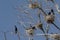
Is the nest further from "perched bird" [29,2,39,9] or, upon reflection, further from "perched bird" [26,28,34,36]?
"perched bird" [29,2,39,9]

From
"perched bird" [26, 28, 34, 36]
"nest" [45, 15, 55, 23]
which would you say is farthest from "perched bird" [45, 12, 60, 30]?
"perched bird" [26, 28, 34, 36]

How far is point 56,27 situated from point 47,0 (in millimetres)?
491

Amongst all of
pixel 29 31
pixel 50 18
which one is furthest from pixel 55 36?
pixel 29 31

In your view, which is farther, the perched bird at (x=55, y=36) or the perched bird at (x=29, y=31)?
the perched bird at (x=29, y=31)

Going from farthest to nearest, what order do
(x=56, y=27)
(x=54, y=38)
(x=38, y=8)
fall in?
(x=38, y=8), (x=56, y=27), (x=54, y=38)

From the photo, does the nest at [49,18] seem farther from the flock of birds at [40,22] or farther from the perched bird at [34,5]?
the perched bird at [34,5]

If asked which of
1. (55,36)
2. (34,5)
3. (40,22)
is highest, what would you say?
(34,5)

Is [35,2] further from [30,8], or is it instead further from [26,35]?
[26,35]

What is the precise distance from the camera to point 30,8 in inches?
160

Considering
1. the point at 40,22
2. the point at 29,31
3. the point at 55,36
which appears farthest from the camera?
the point at 40,22

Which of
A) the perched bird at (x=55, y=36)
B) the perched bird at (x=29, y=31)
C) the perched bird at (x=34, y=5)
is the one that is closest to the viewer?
the perched bird at (x=55, y=36)

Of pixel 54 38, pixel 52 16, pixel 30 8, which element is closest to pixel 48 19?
pixel 52 16

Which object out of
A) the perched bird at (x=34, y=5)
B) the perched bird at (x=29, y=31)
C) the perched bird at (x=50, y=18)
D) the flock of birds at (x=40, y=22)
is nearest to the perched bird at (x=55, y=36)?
the flock of birds at (x=40, y=22)

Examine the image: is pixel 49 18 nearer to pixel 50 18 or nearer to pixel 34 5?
pixel 50 18
